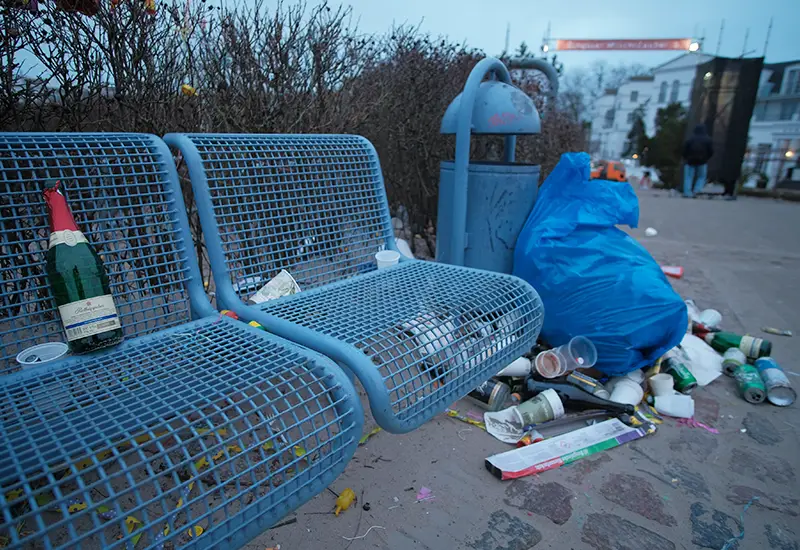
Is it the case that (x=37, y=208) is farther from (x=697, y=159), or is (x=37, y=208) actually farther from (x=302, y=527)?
(x=697, y=159)

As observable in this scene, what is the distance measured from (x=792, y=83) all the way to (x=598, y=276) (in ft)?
127

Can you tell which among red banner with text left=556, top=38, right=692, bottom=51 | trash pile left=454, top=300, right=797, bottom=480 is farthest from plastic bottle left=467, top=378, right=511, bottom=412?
red banner with text left=556, top=38, right=692, bottom=51

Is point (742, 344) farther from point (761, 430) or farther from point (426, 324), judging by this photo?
point (426, 324)

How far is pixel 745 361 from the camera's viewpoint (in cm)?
277

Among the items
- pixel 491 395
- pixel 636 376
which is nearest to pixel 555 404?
pixel 491 395

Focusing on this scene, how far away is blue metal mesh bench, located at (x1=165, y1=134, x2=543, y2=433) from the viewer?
1271 millimetres

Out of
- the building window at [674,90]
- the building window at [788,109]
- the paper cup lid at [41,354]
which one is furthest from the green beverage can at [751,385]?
the building window at [674,90]

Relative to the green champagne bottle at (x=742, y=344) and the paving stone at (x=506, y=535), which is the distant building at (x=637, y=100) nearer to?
the green champagne bottle at (x=742, y=344)

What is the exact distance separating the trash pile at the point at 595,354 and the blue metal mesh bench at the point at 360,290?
618 mm

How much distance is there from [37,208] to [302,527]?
1.27 meters

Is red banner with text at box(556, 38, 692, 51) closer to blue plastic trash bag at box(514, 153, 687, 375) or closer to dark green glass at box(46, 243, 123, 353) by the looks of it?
blue plastic trash bag at box(514, 153, 687, 375)

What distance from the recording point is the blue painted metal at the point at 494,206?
2896mm

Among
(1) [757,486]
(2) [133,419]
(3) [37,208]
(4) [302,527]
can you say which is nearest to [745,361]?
(1) [757,486]

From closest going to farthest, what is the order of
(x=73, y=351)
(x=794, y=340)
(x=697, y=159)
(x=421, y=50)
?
(x=73, y=351)
(x=794, y=340)
(x=421, y=50)
(x=697, y=159)
